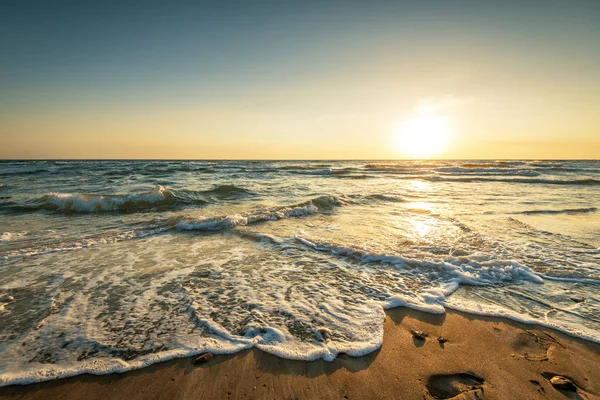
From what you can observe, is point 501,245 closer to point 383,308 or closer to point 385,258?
point 385,258

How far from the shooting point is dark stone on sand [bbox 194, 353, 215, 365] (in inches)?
101

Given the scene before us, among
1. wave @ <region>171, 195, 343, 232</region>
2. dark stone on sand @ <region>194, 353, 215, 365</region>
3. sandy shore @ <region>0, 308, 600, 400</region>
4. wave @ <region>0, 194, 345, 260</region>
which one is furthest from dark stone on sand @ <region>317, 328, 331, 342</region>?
wave @ <region>171, 195, 343, 232</region>

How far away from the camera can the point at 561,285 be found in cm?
403

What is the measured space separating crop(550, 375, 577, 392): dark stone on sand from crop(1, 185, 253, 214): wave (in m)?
11.4

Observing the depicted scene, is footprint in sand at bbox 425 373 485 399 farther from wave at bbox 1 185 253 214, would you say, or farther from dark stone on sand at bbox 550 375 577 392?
wave at bbox 1 185 253 214

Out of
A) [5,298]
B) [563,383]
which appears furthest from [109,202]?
[563,383]

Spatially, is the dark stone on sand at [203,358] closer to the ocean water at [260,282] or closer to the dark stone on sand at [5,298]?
the ocean water at [260,282]

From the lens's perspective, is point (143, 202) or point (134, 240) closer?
point (134, 240)

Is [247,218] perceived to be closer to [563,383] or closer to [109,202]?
[109,202]

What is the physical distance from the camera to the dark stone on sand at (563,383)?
225 cm

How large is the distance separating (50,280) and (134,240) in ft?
7.37

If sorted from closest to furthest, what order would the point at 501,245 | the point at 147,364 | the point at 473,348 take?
the point at 147,364 → the point at 473,348 → the point at 501,245

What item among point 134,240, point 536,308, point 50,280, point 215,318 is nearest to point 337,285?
point 215,318

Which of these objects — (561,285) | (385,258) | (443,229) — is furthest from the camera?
(443,229)
